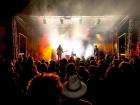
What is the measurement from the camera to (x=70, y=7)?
13.4 m

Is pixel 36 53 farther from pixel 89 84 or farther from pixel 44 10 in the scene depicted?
pixel 89 84

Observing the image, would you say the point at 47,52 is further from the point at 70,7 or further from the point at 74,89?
the point at 74,89

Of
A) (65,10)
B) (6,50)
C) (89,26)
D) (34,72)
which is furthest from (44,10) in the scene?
(89,26)

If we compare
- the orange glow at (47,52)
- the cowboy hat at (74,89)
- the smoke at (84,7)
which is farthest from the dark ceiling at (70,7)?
the orange glow at (47,52)

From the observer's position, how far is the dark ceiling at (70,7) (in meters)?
12.9

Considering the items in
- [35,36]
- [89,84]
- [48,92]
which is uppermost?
[35,36]

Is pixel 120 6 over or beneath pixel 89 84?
over

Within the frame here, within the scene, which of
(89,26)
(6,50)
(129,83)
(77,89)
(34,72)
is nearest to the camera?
(77,89)

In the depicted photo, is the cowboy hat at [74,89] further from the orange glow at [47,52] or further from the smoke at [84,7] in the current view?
the orange glow at [47,52]

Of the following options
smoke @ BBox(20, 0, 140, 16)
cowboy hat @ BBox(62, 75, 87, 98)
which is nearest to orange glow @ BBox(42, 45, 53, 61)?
smoke @ BBox(20, 0, 140, 16)

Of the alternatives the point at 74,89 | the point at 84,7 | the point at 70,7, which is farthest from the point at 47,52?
the point at 74,89

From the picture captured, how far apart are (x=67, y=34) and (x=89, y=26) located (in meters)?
Answer: 2.89

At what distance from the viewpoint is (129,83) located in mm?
4777

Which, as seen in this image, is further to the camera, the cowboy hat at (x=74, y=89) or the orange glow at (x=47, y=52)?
the orange glow at (x=47, y=52)
